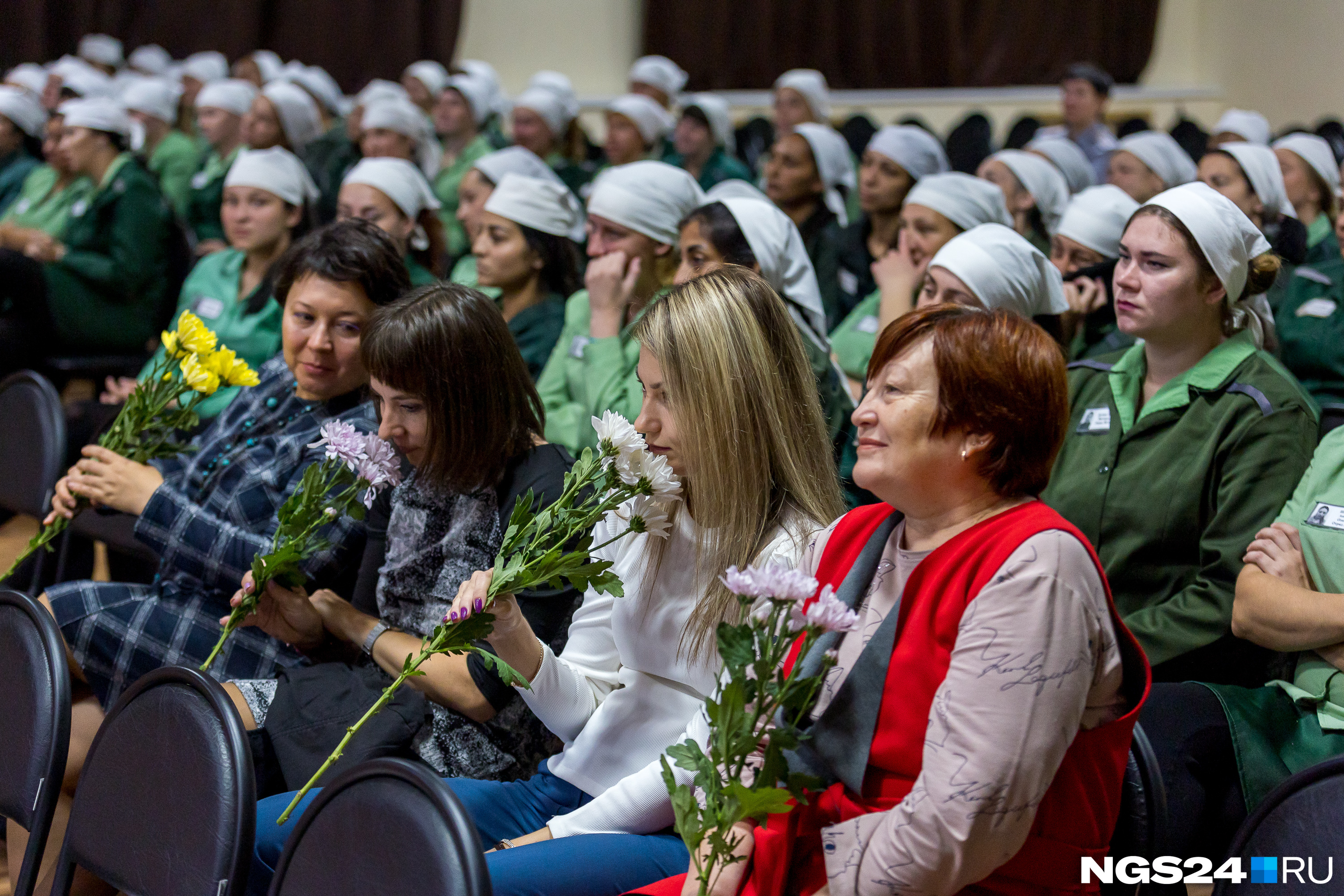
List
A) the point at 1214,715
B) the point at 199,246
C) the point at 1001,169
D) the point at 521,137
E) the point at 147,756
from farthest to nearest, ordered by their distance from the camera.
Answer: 1. the point at 521,137
2. the point at 199,246
3. the point at 1001,169
4. the point at 1214,715
5. the point at 147,756

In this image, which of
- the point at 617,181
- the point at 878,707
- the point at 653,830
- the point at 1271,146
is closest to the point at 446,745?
the point at 653,830

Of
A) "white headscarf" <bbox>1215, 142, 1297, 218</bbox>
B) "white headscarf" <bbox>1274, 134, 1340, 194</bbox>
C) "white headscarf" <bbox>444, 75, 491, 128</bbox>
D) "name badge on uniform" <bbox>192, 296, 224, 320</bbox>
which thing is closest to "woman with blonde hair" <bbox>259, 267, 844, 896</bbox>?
"name badge on uniform" <bbox>192, 296, 224, 320</bbox>

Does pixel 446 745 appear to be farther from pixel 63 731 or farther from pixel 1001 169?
pixel 1001 169

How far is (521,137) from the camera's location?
7992mm

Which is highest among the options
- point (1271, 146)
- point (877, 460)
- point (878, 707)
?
point (1271, 146)

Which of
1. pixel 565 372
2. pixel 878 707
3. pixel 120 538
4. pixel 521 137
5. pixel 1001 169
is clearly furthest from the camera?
pixel 521 137

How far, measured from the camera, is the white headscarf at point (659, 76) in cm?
936

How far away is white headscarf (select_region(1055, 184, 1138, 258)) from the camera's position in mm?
3643

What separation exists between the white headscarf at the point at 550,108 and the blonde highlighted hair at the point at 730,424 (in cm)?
643

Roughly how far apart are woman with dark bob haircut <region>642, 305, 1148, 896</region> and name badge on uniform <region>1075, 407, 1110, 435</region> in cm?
120

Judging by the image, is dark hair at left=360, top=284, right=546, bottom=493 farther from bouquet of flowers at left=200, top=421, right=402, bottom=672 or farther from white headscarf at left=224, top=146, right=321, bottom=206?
white headscarf at left=224, top=146, right=321, bottom=206

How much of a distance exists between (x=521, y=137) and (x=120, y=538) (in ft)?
17.8

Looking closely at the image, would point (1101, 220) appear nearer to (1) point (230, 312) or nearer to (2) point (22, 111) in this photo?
(1) point (230, 312)

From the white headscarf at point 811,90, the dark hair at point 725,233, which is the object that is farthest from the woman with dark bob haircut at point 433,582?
the white headscarf at point 811,90
